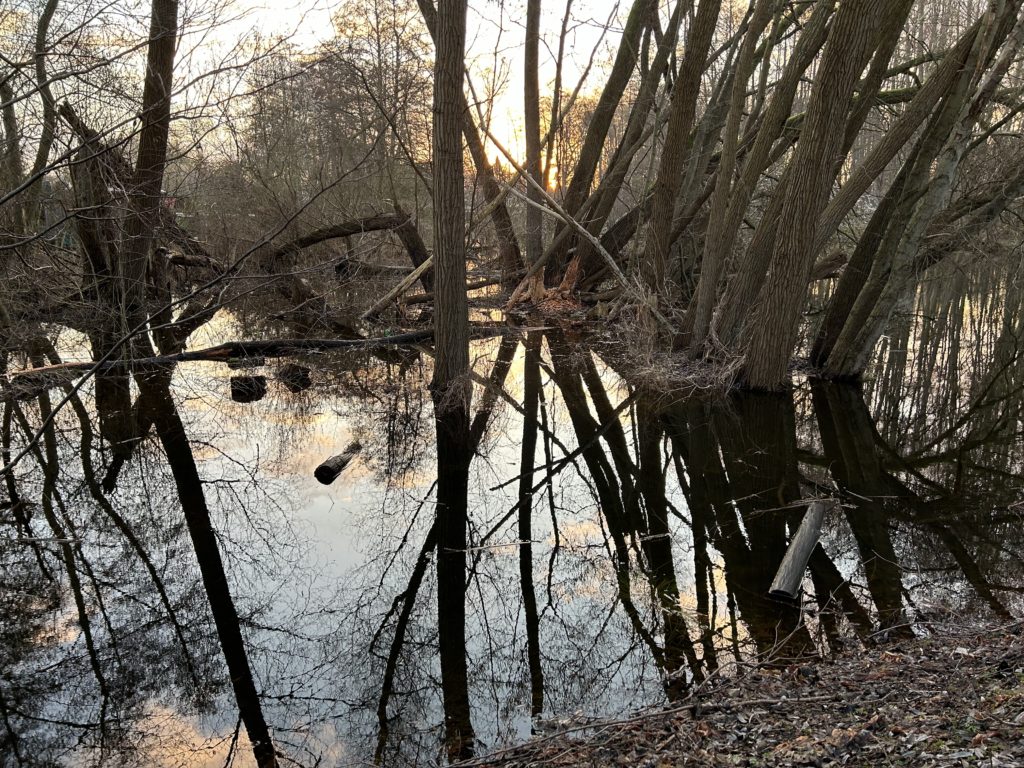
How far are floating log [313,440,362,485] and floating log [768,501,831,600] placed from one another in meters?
4.51

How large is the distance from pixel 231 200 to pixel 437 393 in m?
11.0

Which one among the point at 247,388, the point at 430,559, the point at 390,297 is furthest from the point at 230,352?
the point at 430,559

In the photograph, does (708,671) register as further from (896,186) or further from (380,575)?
(896,186)

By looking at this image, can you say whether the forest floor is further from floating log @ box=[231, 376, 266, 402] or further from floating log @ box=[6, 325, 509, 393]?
floating log @ box=[6, 325, 509, 393]

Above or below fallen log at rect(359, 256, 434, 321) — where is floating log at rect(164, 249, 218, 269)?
above

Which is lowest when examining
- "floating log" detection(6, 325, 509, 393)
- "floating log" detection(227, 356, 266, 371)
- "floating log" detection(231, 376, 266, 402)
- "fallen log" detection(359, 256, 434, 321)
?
"floating log" detection(231, 376, 266, 402)

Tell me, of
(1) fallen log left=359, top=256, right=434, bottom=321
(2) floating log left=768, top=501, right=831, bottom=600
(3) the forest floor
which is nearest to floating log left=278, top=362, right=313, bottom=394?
(1) fallen log left=359, top=256, right=434, bottom=321

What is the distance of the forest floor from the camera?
3.15 meters

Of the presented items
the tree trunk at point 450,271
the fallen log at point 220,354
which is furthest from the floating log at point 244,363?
the tree trunk at point 450,271

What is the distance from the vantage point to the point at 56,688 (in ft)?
15.0

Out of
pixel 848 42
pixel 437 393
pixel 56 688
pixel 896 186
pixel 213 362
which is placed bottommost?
pixel 56 688

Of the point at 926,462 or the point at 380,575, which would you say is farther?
the point at 926,462

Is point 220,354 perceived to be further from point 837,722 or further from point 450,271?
point 837,722

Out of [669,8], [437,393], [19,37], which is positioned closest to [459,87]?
[437,393]
